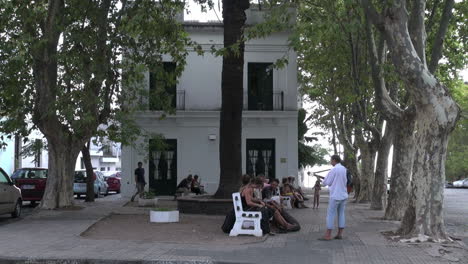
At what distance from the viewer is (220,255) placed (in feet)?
31.7

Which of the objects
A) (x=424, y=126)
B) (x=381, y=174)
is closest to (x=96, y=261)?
(x=424, y=126)

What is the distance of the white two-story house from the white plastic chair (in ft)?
47.8

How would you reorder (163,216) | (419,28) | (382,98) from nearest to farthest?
(419,28) < (163,216) < (382,98)

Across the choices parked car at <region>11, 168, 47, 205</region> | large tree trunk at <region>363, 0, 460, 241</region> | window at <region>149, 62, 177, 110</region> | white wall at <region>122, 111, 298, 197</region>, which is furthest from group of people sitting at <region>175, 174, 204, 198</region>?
large tree trunk at <region>363, 0, 460, 241</region>

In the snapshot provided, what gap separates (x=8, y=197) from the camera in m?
15.6

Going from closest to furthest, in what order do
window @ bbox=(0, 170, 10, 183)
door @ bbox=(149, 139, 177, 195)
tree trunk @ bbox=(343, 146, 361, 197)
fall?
window @ bbox=(0, 170, 10, 183), door @ bbox=(149, 139, 177, 195), tree trunk @ bbox=(343, 146, 361, 197)

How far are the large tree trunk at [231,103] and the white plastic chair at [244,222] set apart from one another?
4681 mm

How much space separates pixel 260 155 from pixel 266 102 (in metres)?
Result: 2.52

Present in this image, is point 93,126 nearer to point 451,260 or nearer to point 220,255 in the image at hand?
point 220,255

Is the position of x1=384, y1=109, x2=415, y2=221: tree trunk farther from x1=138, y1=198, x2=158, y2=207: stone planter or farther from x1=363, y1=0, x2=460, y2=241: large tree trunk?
x1=138, y1=198, x2=158, y2=207: stone planter

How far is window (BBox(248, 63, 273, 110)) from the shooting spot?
89.1 feet

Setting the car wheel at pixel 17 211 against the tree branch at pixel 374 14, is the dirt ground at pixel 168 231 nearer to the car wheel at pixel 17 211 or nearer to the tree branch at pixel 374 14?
the car wheel at pixel 17 211

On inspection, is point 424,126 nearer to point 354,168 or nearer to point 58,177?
point 58,177

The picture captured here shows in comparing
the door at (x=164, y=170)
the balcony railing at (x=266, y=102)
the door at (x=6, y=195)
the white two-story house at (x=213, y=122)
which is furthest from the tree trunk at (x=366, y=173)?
the door at (x=6, y=195)
